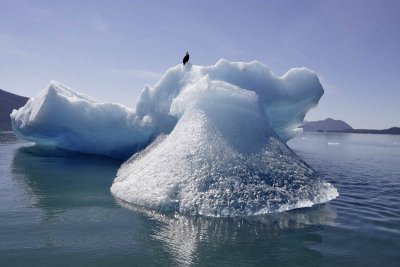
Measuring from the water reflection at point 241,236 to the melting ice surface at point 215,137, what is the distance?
0.47 m

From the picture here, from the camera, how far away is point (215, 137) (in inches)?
399

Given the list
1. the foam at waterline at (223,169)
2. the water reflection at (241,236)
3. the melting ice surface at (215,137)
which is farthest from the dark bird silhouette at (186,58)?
the water reflection at (241,236)

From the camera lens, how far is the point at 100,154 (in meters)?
21.0

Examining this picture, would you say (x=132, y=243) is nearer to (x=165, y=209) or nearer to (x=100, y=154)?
(x=165, y=209)

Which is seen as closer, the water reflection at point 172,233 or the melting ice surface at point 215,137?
the water reflection at point 172,233

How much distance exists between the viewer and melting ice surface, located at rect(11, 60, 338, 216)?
8492mm

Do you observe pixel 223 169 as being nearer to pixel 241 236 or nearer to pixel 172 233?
pixel 241 236

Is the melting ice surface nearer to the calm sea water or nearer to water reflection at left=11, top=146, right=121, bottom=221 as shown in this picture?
the calm sea water

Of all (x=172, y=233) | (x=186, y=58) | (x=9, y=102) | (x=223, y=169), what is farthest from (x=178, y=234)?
(x=9, y=102)

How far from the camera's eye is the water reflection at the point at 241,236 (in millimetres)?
5621

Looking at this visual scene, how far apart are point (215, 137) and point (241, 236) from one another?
164 inches

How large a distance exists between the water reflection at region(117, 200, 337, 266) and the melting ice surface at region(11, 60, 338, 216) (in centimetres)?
47

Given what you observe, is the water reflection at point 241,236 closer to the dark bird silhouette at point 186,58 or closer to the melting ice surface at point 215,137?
the melting ice surface at point 215,137

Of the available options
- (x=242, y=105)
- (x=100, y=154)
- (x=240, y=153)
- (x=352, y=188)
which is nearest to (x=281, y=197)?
(x=240, y=153)
